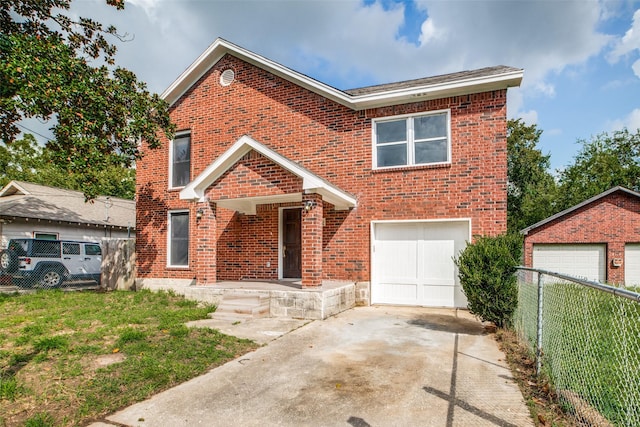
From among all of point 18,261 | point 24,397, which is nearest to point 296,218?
point 24,397

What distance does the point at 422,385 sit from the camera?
4.17 metres

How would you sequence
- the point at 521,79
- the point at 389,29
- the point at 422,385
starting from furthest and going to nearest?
the point at 389,29 < the point at 521,79 < the point at 422,385

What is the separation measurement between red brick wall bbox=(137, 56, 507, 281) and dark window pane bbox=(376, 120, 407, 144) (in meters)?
0.26

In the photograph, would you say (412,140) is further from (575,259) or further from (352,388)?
(575,259)

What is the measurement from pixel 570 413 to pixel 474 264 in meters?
3.47

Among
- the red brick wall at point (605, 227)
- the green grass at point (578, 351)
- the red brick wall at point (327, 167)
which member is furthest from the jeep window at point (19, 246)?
the red brick wall at point (605, 227)

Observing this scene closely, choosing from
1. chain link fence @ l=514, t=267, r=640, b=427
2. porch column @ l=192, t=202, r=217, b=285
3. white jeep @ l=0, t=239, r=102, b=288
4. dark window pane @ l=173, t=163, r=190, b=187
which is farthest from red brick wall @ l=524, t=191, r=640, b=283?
white jeep @ l=0, t=239, r=102, b=288

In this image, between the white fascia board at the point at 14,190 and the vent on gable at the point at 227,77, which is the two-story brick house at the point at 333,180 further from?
the white fascia board at the point at 14,190

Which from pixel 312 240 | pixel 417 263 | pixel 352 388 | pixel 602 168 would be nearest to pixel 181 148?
pixel 312 240

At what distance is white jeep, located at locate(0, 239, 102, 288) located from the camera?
13406mm

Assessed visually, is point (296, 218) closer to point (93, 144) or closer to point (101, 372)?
point (93, 144)

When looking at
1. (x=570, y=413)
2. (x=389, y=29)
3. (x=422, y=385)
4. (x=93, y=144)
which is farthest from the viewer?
(x=389, y=29)

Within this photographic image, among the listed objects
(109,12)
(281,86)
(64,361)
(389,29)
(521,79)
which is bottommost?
(64,361)

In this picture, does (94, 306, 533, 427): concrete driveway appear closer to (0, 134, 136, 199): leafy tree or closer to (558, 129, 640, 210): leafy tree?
(558, 129, 640, 210): leafy tree
